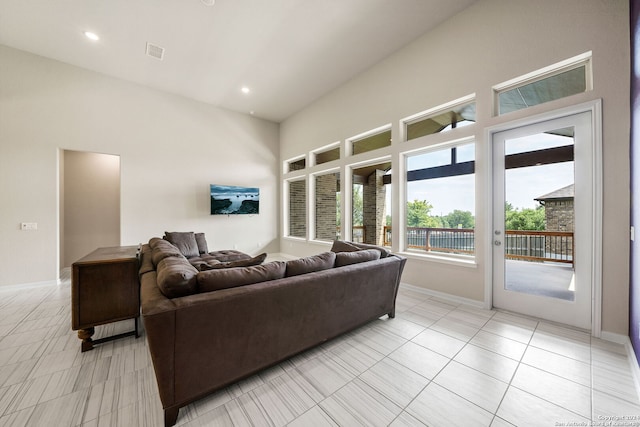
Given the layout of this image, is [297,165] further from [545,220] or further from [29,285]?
[29,285]

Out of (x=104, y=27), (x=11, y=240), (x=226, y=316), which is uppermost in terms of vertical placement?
(x=104, y=27)

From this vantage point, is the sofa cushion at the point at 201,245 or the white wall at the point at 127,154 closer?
the white wall at the point at 127,154

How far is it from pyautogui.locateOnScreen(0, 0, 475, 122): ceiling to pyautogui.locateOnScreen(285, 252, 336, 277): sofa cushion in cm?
321

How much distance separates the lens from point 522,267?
2836mm

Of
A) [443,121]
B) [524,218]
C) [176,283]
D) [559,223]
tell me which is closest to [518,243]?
[524,218]

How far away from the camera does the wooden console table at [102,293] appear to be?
2012 mm

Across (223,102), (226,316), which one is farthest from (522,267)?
(223,102)

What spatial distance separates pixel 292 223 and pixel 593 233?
5.74 m

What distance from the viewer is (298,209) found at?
21.9ft

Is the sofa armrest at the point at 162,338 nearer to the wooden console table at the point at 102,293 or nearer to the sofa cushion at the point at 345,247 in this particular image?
the wooden console table at the point at 102,293

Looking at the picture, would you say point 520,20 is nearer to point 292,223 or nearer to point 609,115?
point 609,115

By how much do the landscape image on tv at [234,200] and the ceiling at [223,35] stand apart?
2299 millimetres

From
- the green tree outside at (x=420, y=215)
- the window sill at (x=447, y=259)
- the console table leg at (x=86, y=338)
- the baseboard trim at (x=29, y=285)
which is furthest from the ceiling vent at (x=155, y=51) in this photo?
the window sill at (x=447, y=259)

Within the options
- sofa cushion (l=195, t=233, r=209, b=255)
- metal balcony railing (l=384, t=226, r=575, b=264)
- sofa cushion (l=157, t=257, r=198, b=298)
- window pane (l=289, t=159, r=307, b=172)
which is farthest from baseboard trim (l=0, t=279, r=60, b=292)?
metal balcony railing (l=384, t=226, r=575, b=264)
